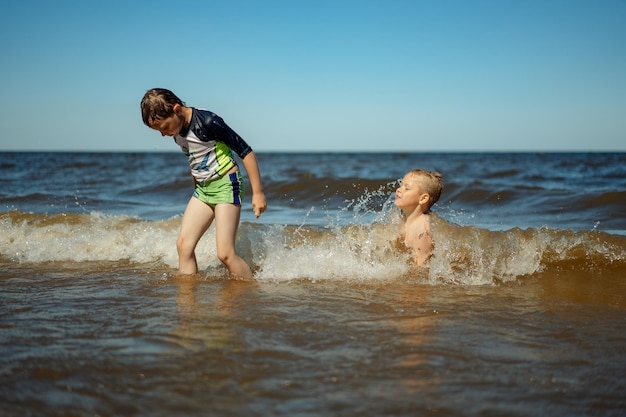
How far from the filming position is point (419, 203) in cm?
536

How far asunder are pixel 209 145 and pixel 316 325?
193cm

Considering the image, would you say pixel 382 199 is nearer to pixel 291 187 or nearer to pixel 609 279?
pixel 291 187

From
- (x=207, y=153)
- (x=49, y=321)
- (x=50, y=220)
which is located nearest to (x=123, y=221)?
(x=50, y=220)

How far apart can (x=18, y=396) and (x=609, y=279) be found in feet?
14.6

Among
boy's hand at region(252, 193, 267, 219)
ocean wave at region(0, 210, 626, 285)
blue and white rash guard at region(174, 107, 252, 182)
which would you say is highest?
blue and white rash guard at region(174, 107, 252, 182)

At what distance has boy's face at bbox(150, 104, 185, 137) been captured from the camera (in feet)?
14.1

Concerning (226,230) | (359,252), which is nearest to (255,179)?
(226,230)

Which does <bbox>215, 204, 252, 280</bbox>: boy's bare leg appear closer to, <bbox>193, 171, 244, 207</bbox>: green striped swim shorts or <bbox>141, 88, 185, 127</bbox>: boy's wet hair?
<bbox>193, 171, 244, 207</bbox>: green striped swim shorts

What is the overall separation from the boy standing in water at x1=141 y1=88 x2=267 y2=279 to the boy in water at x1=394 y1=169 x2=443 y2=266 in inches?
57.7

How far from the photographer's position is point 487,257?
537 centimetres

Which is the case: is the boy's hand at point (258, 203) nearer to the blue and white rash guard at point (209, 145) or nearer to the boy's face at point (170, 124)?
the blue and white rash guard at point (209, 145)

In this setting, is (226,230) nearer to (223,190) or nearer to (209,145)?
(223,190)

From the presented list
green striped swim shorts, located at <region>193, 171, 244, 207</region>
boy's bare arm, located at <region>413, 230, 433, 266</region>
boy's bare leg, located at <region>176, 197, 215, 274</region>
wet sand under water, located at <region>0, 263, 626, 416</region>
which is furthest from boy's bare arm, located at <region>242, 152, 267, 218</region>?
boy's bare arm, located at <region>413, 230, 433, 266</region>

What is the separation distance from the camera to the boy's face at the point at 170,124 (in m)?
4.29
